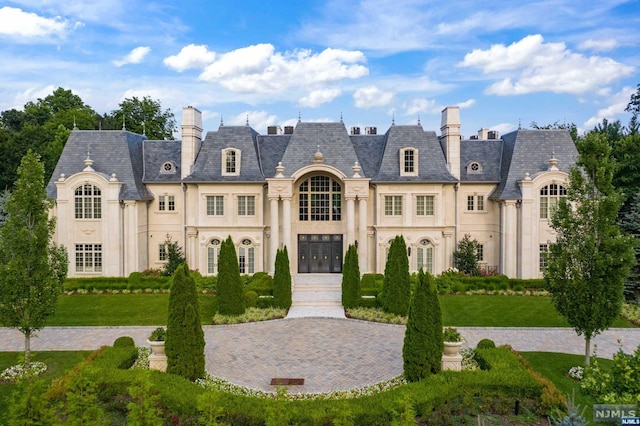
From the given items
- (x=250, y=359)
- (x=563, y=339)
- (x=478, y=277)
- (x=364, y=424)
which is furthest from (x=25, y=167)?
(x=478, y=277)

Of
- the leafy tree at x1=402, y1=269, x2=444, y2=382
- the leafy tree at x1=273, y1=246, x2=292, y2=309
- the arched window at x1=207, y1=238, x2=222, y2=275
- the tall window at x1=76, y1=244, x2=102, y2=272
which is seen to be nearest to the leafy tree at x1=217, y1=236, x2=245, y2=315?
the leafy tree at x1=273, y1=246, x2=292, y2=309

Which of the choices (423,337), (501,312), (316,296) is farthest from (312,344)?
(501,312)

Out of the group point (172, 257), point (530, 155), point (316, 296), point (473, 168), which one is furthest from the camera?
point (473, 168)

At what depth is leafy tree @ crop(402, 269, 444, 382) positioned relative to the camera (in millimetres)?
13859

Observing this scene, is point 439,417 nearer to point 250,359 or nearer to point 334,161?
point 250,359

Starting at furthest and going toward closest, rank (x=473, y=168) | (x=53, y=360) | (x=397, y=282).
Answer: (x=473, y=168)
(x=397, y=282)
(x=53, y=360)

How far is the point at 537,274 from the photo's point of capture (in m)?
30.0

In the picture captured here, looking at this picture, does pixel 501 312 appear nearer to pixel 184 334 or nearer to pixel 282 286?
pixel 282 286

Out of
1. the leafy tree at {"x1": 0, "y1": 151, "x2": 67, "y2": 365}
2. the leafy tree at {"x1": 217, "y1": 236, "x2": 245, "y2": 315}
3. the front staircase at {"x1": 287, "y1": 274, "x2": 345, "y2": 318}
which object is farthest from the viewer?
the front staircase at {"x1": 287, "y1": 274, "x2": 345, "y2": 318}

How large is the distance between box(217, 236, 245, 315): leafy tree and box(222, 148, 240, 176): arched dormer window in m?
9.85

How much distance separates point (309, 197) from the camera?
104ft

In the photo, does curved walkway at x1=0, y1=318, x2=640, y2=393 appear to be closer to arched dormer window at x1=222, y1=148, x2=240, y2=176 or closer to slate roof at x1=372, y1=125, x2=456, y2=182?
slate roof at x1=372, y1=125, x2=456, y2=182

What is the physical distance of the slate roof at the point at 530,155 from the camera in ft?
100

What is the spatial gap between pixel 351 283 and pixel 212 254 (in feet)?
36.9
